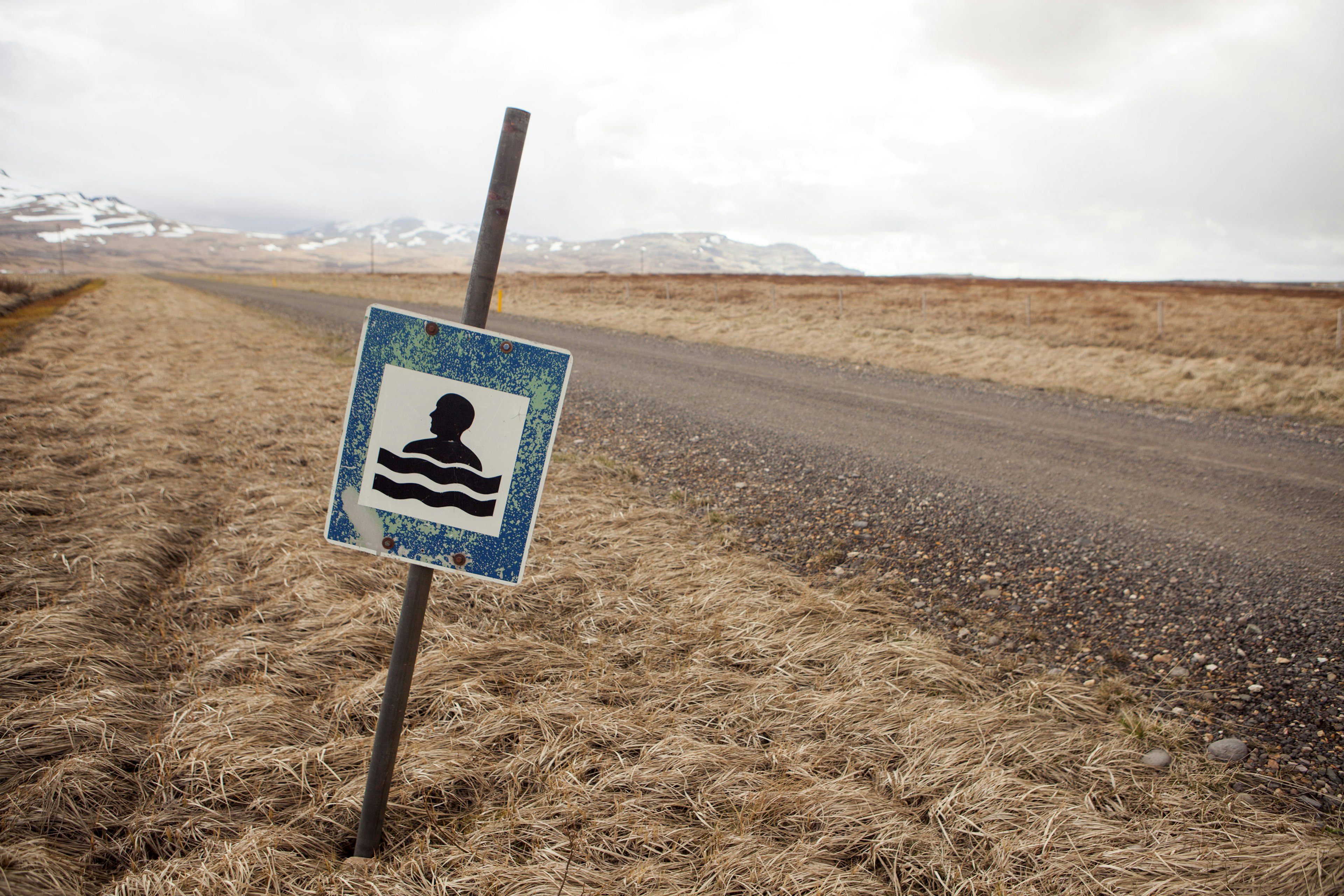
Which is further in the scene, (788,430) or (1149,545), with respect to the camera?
(788,430)

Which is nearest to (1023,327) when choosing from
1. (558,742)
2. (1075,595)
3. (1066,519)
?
(1066,519)

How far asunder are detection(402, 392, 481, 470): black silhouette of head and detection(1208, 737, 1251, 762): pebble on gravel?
10.0 feet

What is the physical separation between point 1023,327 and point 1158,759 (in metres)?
23.2

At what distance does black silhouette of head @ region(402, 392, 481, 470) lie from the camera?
1767 millimetres

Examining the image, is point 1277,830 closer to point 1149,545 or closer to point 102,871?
point 1149,545

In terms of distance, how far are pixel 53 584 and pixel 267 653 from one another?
4.66ft

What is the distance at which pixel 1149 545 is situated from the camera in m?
4.54

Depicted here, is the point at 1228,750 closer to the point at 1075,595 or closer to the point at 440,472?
the point at 1075,595

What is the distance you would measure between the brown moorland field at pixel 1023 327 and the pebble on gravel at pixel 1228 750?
10004mm

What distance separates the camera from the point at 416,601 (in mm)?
1839

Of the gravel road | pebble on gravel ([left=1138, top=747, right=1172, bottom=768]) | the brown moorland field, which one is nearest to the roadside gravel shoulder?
the gravel road

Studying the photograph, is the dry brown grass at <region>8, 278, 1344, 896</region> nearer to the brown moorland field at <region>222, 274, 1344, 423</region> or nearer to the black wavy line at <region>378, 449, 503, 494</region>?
the black wavy line at <region>378, 449, 503, 494</region>

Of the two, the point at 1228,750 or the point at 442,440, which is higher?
the point at 442,440

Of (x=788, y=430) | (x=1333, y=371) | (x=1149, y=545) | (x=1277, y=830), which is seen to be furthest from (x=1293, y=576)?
(x=1333, y=371)
